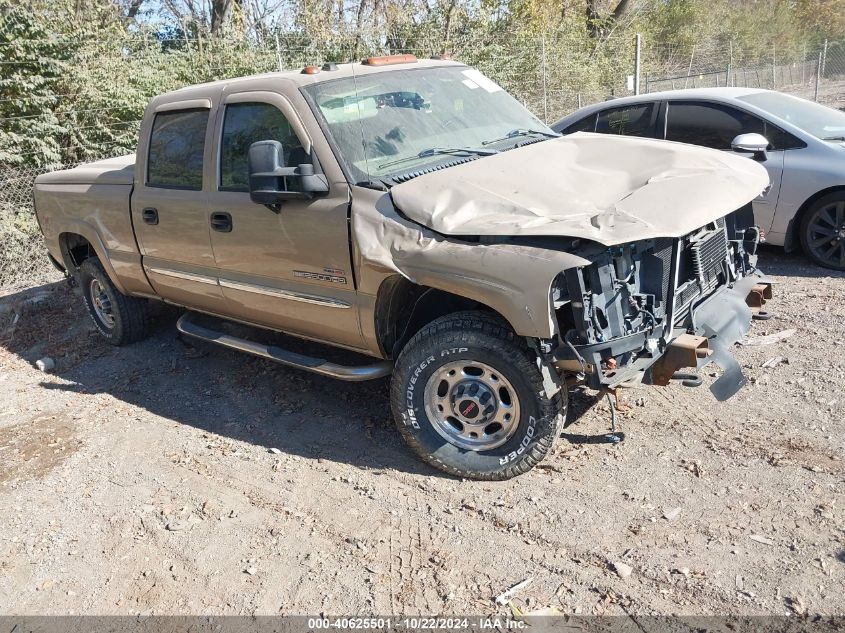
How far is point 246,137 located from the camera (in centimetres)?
455

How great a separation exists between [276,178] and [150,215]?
1654 millimetres

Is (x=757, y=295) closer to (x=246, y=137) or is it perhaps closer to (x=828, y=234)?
(x=828, y=234)

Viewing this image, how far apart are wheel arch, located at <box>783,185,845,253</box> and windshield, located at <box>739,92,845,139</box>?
1.96ft

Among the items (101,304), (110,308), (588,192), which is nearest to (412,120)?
(588,192)

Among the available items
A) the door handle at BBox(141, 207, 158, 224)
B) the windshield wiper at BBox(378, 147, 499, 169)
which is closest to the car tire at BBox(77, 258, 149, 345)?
the door handle at BBox(141, 207, 158, 224)

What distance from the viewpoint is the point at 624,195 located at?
3.54m

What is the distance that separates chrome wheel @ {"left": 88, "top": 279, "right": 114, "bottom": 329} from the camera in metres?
6.49

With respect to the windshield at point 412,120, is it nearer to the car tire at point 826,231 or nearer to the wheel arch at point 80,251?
the wheel arch at point 80,251

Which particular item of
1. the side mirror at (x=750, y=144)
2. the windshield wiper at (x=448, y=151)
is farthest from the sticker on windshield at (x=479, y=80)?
the side mirror at (x=750, y=144)

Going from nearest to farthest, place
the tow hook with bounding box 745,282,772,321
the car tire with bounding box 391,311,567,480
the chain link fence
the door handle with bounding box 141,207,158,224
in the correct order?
the car tire with bounding box 391,311,567,480 < the tow hook with bounding box 745,282,772,321 < the door handle with bounding box 141,207,158,224 < the chain link fence

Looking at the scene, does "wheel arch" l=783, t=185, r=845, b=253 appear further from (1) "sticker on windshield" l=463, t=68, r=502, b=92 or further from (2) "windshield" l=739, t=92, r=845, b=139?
(1) "sticker on windshield" l=463, t=68, r=502, b=92

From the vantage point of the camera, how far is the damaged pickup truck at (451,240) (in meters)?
3.33

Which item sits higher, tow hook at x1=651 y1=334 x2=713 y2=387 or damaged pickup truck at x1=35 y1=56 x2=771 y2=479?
damaged pickup truck at x1=35 y1=56 x2=771 y2=479

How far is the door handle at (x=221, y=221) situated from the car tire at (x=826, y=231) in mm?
5130
